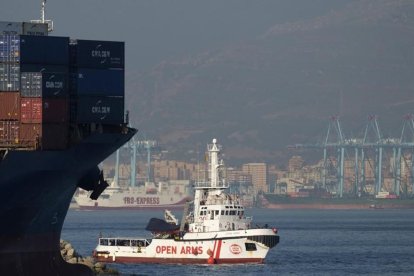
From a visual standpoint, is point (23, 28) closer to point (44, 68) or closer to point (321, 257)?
point (44, 68)

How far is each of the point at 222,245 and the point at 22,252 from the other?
25.0 meters

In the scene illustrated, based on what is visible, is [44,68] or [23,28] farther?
A: [23,28]

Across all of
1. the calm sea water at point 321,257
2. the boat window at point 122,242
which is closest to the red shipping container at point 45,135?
the calm sea water at point 321,257

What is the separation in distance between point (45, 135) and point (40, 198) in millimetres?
3764

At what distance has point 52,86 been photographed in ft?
202

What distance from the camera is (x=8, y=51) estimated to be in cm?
6128

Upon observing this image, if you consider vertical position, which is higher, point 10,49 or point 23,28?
point 23,28

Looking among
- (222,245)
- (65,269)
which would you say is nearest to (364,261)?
(222,245)

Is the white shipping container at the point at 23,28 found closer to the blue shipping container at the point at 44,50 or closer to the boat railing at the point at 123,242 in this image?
the blue shipping container at the point at 44,50

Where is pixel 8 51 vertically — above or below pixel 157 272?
above

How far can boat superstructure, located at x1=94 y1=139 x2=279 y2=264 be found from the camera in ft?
287

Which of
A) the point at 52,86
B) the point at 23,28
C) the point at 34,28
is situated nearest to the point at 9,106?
the point at 52,86

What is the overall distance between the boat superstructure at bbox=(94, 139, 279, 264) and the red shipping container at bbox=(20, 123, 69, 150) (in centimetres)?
2606

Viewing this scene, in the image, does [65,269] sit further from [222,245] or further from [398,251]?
[398,251]
